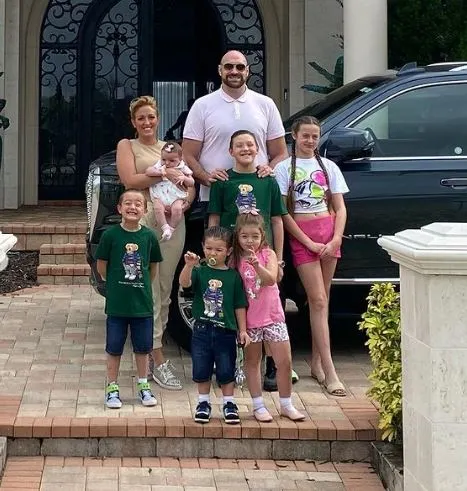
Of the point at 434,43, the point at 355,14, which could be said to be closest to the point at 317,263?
the point at 355,14

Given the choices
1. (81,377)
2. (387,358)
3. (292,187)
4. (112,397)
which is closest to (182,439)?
(112,397)

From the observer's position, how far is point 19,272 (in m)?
10.6

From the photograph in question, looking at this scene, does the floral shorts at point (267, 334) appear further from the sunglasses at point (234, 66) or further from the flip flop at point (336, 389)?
the sunglasses at point (234, 66)

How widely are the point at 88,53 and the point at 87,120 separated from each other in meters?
0.94

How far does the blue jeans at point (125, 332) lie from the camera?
5.78 m

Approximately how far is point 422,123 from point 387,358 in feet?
7.18

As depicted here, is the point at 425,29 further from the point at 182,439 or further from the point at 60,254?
the point at 182,439

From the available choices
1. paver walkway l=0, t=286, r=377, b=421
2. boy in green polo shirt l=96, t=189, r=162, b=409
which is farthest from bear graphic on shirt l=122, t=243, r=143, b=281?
paver walkway l=0, t=286, r=377, b=421

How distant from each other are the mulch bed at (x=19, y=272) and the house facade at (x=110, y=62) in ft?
10.1

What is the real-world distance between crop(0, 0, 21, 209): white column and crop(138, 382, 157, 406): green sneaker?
8512mm

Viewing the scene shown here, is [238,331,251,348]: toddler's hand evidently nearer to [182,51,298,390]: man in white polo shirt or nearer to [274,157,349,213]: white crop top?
[182,51,298,390]: man in white polo shirt

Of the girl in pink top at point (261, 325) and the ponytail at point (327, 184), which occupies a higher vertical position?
the ponytail at point (327, 184)

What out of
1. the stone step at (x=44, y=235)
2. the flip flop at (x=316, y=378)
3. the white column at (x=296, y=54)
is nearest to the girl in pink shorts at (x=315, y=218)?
the flip flop at (x=316, y=378)

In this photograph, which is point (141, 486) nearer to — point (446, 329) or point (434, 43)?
point (446, 329)
